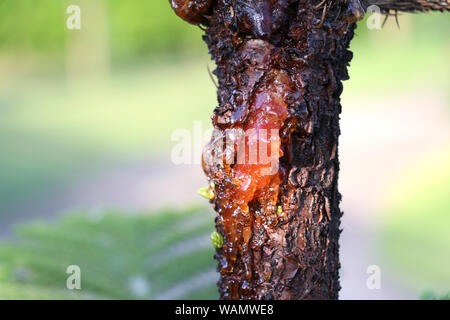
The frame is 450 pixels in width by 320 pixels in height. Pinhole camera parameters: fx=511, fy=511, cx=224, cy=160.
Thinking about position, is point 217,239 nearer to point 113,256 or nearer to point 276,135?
point 276,135

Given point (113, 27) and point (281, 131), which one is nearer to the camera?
point (281, 131)

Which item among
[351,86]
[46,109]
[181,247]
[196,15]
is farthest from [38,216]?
[351,86]

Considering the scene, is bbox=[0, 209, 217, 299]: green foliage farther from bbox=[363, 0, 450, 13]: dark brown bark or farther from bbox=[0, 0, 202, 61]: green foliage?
Result: bbox=[0, 0, 202, 61]: green foliage

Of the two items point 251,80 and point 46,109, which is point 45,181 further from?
point 251,80

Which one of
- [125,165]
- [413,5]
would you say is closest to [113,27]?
[125,165]

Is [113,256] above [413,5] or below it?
below

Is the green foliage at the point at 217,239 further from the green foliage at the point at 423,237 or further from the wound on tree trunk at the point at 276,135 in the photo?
the green foliage at the point at 423,237

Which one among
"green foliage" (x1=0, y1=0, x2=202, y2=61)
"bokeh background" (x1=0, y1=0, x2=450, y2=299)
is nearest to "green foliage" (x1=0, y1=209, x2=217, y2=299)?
"bokeh background" (x1=0, y1=0, x2=450, y2=299)
